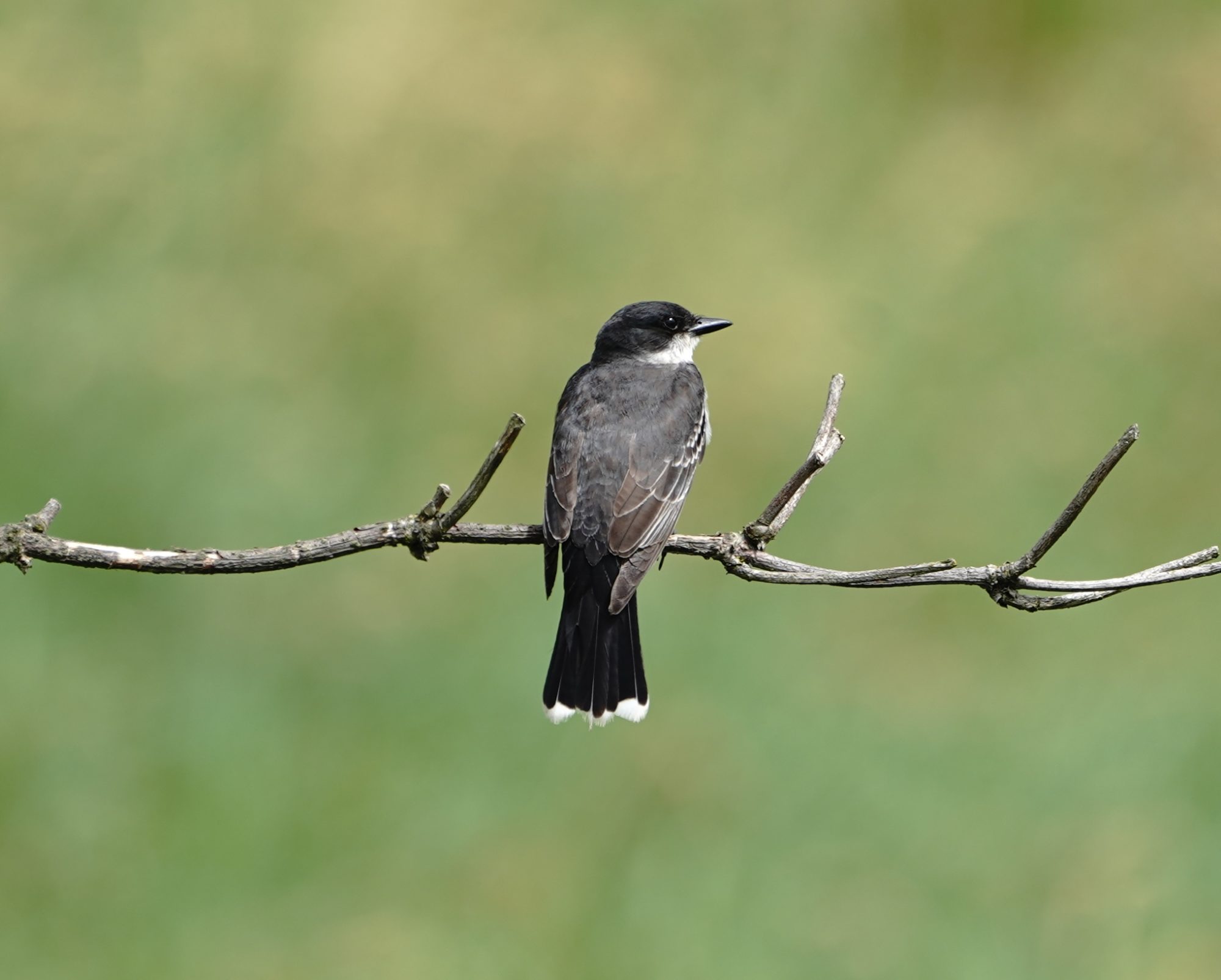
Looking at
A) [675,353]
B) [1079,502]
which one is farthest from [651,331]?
[1079,502]

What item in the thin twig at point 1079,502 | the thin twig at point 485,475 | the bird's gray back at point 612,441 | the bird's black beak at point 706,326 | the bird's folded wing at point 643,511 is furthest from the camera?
the bird's black beak at point 706,326

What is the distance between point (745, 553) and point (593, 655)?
6.43 feet

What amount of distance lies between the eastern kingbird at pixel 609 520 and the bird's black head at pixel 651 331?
59 centimetres

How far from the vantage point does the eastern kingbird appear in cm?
529

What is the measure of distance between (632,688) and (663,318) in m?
1.70

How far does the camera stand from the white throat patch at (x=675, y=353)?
6484mm

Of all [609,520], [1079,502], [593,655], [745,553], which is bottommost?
[1079,502]

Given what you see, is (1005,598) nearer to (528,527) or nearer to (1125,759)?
(528,527)

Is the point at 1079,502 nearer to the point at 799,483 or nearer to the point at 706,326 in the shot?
the point at 799,483

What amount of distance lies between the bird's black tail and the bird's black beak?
132 cm

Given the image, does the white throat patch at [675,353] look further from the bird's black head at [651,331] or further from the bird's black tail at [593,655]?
the bird's black tail at [593,655]

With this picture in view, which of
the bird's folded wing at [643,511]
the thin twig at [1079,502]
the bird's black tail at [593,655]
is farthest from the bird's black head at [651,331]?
the thin twig at [1079,502]

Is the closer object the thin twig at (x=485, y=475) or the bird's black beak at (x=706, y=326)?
the thin twig at (x=485, y=475)

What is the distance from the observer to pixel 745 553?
362 centimetres
